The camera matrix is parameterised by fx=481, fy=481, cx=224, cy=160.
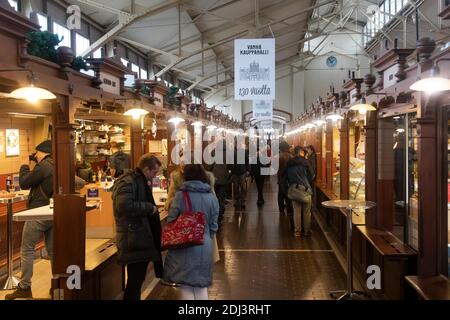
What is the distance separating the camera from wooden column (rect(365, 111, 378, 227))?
19.2ft

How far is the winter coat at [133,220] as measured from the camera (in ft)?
13.0

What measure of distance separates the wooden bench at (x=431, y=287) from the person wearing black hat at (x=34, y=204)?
366 centimetres

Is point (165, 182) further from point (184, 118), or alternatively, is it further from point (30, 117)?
point (30, 117)

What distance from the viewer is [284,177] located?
8.73 meters

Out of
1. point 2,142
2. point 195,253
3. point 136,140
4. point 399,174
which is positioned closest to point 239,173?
point 136,140

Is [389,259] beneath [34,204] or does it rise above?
beneath

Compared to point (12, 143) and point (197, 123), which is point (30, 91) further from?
point (197, 123)

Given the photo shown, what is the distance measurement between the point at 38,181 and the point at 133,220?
1.76m

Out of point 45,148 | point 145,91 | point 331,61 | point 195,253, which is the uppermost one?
point 331,61

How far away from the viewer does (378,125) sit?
581 cm

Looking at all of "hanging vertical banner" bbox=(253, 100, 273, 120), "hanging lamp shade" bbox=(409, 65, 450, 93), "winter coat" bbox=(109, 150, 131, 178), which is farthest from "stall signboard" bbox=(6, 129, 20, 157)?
"hanging lamp shade" bbox=(409, 65, 450, 93)

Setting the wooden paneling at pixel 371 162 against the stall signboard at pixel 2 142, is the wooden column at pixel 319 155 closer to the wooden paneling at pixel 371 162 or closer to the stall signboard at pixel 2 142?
the wooden paneling at pixel 371 162

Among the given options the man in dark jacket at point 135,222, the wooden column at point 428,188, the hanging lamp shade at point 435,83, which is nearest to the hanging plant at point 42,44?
the man in dark jacket at point 135,222
